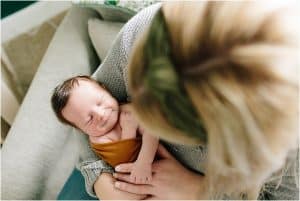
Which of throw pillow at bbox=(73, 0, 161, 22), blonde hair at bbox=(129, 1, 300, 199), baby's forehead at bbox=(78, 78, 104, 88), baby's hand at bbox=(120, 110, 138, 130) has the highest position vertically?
blonde hair at bbox=(129, 1, 300, 199)

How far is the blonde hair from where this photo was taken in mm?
487

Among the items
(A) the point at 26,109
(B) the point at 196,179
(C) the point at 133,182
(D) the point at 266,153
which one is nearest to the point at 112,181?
(C) the point at 133,182

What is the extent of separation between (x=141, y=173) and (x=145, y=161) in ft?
0.11

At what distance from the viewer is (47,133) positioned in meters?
1.14

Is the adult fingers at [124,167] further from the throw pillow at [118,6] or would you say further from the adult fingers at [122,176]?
the throw pillow at [118,6]

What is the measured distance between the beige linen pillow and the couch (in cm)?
4

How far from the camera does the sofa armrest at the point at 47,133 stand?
110cm

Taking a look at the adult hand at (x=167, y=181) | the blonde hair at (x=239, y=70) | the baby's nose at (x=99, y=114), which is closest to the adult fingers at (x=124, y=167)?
the adult hand at (x=167, y=181)

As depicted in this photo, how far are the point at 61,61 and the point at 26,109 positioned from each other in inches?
6.3

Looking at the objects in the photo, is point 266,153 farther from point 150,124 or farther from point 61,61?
point 61,61

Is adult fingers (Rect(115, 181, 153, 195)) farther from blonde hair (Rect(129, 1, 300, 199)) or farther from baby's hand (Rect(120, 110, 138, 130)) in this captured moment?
blonde hair (Rect(129, 1, 300, 199))

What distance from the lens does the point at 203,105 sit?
0.51m

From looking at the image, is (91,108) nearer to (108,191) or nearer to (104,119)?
(104,119)

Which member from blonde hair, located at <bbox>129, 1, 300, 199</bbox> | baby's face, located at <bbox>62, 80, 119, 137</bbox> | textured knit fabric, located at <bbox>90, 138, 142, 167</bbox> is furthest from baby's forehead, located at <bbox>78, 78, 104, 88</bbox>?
blonde hair, located at <bbox>129, 1, 300, 199</bbox>
